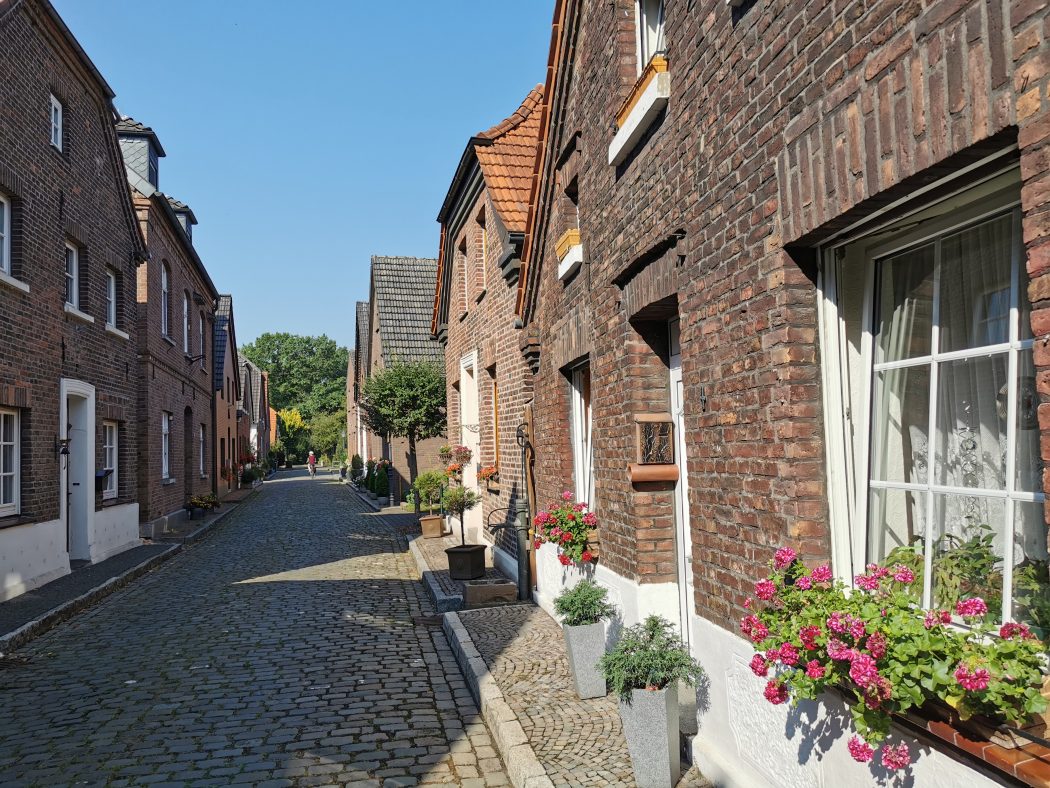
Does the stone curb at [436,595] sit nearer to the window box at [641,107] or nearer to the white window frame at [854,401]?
the window box at [641,107]

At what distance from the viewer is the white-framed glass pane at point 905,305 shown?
9.40ft

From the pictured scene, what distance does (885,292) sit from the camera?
10.2 feet

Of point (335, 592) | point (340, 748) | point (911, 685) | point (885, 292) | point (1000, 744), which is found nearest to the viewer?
point (1000, 744)

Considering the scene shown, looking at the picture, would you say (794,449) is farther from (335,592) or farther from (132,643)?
(335,592)

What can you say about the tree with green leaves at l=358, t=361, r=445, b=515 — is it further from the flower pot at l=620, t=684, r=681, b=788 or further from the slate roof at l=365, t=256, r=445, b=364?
the flower pot at l=620, t=684, r=681, b=788

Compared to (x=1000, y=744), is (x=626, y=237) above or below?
above

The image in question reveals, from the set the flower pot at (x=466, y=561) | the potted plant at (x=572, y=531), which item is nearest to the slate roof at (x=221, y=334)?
the flower pot at (x=466, y=561)

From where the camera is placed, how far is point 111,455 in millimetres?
14711

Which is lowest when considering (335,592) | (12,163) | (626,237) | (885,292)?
(335,592)

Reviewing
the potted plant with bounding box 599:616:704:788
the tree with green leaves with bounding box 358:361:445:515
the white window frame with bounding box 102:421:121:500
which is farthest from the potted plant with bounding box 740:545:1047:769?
the tree with green leaves with bounding box 358:361:445:515

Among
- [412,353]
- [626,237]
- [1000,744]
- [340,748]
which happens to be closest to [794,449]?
[1000,744]

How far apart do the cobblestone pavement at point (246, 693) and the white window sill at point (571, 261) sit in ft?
11.4

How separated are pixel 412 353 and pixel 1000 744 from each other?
80.6 feet

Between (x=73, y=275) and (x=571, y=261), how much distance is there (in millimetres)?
9695
